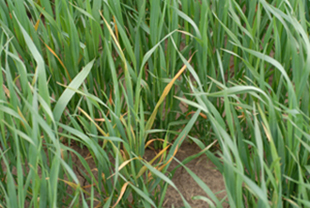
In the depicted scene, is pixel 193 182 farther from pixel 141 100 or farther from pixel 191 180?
pixel 141 100

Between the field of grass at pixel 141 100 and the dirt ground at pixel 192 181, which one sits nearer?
the field of grass at pixel 141 100

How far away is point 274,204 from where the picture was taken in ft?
2.62

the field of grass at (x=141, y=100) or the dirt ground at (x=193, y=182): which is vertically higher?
the field of grass at (x=141, y=100)

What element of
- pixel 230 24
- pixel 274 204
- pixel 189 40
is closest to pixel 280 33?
pixel 230 24

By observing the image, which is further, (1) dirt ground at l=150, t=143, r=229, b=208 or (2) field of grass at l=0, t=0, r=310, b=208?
(1) dirt ground at l=150, t=143, r=229, b=208

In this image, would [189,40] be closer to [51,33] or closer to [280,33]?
[280,33]

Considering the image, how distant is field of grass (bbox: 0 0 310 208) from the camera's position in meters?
0.82

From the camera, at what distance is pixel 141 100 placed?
0.95 m

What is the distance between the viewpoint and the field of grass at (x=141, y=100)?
0.82 meters

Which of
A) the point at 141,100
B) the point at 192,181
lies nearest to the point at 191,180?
the point at 192,181

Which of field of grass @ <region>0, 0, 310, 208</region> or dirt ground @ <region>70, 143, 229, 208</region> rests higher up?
field of grass @ <region>0, 0, 310, 208</region>

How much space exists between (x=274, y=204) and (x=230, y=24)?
2.06 feet

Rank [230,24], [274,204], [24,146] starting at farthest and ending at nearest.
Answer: [230,24] < [24,146] < [274,204]

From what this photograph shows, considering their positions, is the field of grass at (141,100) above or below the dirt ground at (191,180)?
above
